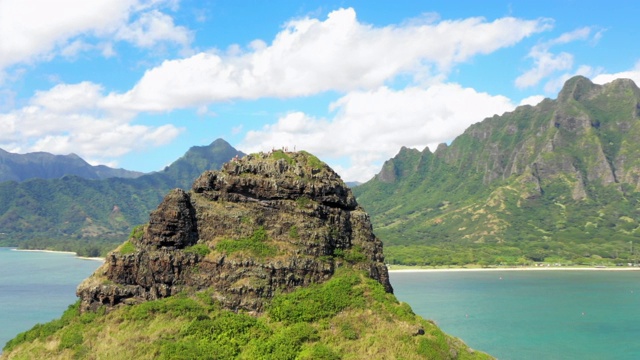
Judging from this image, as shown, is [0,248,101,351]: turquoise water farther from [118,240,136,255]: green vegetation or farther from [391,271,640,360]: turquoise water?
[391,271,640,360]: turquoise water

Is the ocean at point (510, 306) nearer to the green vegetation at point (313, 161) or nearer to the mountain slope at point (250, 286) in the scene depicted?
the mountain slope at point (250, 286)

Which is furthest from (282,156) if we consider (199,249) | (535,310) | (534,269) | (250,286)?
(534,269)

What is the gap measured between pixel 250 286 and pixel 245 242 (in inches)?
168

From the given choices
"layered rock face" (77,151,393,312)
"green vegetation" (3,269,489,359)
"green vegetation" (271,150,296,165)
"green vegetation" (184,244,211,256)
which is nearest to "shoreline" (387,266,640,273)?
"green vegetation" (271,150,296,165)

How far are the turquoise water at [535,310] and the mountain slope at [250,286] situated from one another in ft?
125

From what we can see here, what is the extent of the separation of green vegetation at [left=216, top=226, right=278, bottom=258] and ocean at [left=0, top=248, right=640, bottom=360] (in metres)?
44.2

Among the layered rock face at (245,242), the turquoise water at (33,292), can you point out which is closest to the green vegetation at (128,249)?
the layered rock face at (245,242)

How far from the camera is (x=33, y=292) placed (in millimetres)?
118000

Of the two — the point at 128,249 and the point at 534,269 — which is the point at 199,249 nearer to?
the point at 128,249

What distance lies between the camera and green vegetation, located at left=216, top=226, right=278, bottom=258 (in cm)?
4275

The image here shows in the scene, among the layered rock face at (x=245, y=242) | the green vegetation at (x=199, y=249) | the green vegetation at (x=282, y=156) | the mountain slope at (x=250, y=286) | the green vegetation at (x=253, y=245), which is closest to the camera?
the mountain slope at (x=250, y=286)

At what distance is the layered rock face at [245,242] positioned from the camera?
4191cm

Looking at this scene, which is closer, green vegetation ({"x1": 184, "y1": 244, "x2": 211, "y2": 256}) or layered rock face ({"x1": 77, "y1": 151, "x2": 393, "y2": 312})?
layered rock face ({"x1": 77, "y1": 151, "x2": 393, "y2": 312})

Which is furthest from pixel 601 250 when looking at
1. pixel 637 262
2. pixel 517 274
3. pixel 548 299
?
pixel 548 299
